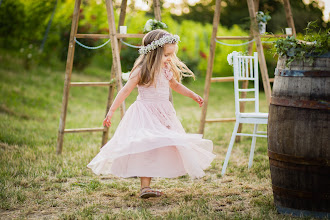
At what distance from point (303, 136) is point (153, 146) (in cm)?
109

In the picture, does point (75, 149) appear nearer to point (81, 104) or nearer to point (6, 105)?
point (6, 105)

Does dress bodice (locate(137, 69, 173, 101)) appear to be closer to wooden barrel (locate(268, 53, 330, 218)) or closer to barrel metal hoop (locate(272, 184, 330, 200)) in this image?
wooden barrel (locate(268, 53, 330, 218))

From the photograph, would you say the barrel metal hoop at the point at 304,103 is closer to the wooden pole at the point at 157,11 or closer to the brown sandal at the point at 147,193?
the brown sandal at the point at 147,193

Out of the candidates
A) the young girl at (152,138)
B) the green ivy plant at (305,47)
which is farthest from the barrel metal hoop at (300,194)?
the green ivy plant at (305,47)

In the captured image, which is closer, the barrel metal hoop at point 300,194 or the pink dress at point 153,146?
the barrel metal hoop at point 300,194

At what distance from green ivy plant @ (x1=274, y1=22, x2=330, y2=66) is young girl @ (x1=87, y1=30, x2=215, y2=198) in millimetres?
986

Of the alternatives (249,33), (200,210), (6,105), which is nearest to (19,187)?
(200,210)

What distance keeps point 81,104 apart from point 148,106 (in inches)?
265

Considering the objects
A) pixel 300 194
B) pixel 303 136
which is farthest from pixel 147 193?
pixel 303 136

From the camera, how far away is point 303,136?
271cm

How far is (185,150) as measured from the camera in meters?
3.35

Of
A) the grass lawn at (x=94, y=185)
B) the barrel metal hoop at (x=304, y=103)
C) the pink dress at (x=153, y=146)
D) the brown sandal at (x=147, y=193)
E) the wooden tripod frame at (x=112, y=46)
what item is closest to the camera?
the barrel metal hoop at (x=304, y=103)

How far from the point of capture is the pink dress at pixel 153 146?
3184 mm

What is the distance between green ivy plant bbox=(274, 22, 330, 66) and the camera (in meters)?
2.69
